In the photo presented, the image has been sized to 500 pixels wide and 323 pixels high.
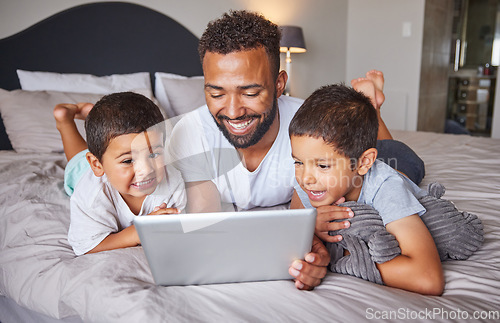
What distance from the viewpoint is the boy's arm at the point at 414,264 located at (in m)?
0.87

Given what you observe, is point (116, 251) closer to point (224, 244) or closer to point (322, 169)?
point (224, 244)

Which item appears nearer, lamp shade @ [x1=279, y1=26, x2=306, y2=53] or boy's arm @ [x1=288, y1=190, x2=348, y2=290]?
boy's arm @ [x1=288, y1=190, x2=348, y2=290]

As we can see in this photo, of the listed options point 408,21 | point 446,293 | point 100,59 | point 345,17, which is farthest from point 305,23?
point 446,293

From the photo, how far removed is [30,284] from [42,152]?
1.15 meters

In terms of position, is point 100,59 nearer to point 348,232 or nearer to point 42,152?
point 42,152

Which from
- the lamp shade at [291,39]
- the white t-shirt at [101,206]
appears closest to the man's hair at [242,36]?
the white t-shirt at [101,206]

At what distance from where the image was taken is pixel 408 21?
4051mm

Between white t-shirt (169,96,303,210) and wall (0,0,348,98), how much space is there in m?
1.59

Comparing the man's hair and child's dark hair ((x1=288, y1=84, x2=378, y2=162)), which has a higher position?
the man's hair

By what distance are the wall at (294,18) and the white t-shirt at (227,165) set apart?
1.59 m

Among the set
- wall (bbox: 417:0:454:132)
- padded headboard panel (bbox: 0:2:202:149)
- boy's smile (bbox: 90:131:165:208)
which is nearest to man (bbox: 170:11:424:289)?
boy's smile (bbox: 90:131:165:208)

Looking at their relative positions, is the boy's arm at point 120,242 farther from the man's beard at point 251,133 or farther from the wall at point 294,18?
the wall at point 294,18

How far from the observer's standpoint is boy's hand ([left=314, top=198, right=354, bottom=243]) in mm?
981

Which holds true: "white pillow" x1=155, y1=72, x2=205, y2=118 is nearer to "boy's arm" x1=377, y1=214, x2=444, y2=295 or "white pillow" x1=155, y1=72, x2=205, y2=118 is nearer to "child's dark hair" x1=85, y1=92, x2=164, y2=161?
"child's dark hair" x1=85, y1=92, x2=164, y2=161
